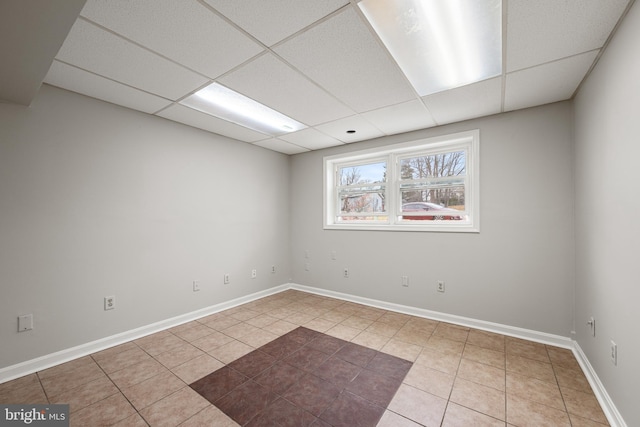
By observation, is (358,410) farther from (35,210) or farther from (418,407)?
(35,210)

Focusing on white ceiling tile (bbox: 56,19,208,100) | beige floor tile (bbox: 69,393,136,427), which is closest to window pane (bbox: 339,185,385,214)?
white ceiling tile (bbox: 56,19,208,100)

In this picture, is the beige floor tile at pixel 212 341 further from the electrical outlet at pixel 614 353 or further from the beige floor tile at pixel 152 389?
the electrical outlet at pixel 614 353

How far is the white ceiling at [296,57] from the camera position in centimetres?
151

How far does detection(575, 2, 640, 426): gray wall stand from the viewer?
1.45 m

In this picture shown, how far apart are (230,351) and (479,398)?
2175mm

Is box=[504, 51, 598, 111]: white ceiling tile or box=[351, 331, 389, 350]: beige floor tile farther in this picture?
box=[351, 331, 389, 350]: beige floor tile

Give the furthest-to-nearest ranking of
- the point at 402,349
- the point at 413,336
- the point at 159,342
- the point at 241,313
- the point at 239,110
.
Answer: the point at 241,313
the point at 239,110
the point at 413,336
the point at 159,342
the point at 402,349

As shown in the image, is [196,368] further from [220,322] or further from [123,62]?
[123,62]

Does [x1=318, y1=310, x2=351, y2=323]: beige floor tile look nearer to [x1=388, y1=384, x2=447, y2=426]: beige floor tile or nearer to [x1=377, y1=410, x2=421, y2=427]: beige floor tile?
[x1=388, y1=384, x2=447, y2=426]: beige floor tile

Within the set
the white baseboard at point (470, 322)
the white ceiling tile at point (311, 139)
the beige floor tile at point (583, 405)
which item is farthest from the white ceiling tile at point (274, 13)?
the white baseboard at point (470, 322)

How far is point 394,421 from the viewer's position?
168 centimetres

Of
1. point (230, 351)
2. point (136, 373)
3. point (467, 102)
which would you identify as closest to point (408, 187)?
point (467, 102)

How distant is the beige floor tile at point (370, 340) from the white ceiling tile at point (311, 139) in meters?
2.66

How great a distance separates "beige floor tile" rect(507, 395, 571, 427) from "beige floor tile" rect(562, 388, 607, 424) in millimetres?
115
